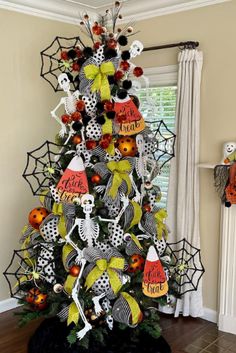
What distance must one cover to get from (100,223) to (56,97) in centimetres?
176

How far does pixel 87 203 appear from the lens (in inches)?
94.9

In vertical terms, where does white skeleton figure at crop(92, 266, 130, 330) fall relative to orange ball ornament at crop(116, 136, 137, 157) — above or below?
below

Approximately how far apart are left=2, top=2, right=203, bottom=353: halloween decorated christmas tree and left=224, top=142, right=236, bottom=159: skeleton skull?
71cm

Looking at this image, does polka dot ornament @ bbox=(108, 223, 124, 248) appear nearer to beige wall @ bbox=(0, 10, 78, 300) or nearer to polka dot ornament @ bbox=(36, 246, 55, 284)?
polka dot ornament @ bbox=(36, 246, 55, 284)

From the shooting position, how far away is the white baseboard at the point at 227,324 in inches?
123

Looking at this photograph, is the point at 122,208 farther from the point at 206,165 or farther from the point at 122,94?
the point at 206,165

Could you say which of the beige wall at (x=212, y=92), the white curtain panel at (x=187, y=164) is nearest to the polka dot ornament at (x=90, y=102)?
the white curtain panel at (x=187, y=164)

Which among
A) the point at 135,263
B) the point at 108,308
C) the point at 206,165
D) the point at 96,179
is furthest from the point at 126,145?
the point at 108,308

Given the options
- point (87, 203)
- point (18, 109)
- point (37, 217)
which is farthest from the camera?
point (18, 109)

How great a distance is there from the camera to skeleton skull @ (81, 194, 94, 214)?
2.41 metres

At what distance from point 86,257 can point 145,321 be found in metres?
0.59

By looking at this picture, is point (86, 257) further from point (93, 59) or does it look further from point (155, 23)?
point (155, 23)

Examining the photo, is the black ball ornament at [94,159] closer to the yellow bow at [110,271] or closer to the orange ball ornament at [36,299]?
the yellow bow at [110,271]

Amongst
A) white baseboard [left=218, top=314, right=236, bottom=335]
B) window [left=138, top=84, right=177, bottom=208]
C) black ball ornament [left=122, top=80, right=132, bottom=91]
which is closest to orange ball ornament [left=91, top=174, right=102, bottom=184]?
black ball ornament [left=122, top=80, right=132, bottom=91]
